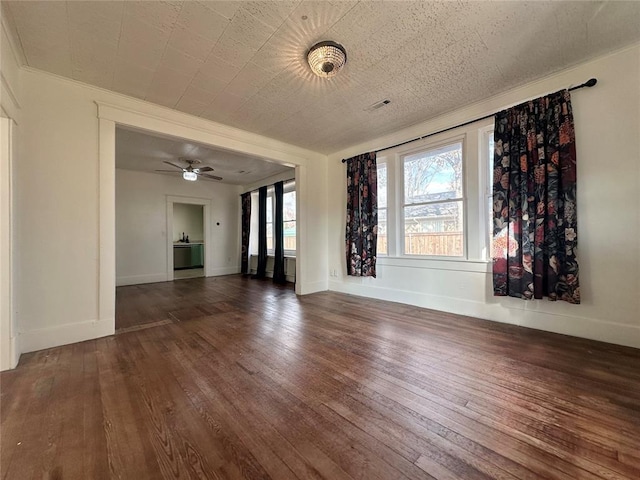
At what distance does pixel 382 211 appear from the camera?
4.37m

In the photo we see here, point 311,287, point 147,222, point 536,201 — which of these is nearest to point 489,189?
Answer: point 536,201

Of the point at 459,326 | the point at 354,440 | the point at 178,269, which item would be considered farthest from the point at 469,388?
the point at 178,269

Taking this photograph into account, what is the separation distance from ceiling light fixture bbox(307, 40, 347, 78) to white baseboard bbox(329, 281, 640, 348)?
310cm

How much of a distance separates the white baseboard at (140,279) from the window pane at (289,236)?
3160 millimetres

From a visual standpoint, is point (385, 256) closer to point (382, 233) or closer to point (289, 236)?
point (382, 233)

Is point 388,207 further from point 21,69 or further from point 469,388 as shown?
point 21,69

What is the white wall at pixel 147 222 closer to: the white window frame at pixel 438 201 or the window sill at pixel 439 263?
the window sill at pixel 439 263

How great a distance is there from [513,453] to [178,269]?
956 centimetres

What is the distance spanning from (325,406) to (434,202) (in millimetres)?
3089

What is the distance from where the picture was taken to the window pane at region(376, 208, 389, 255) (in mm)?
4320

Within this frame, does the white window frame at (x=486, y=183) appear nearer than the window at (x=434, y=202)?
Yes

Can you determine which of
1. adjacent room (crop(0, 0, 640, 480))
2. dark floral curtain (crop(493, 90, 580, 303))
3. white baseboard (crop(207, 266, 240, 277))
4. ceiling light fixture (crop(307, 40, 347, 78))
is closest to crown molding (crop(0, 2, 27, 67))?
adjacent room (crop(0, 0, 640, 480))

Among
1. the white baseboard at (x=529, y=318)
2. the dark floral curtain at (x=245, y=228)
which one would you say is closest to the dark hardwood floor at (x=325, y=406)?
the white baseboard at (x=529, y=318)

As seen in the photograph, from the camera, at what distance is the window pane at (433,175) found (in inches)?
139
